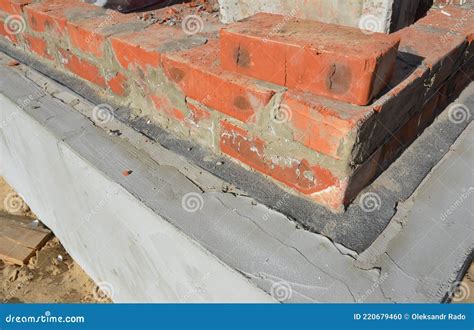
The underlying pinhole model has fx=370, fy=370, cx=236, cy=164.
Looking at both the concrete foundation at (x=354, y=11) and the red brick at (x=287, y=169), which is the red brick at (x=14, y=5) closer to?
the concrete foundation at (x=354, y=11)

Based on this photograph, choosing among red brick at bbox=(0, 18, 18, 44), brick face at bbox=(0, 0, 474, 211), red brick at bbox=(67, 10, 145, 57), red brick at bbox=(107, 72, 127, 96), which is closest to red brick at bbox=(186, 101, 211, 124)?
brick face at bbox=(0, 0, 474, 211)

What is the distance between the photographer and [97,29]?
1.99m

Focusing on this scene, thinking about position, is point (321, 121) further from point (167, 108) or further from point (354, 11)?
point (167, 108)

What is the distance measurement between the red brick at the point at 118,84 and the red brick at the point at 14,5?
1.00 metres

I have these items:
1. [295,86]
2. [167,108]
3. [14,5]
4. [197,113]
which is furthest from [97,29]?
[295,86]

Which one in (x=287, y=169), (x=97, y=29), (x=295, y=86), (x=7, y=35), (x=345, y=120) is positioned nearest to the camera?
(x=345, y=120)

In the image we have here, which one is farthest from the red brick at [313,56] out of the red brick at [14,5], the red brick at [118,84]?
the red brick at [14,5]

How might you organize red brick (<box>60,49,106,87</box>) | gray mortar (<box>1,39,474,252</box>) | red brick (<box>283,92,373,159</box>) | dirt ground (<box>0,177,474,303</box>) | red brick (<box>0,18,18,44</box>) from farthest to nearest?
dirt ground (<box>0,177,474,303</box>)
red brick (<box>0,18,18,44</box>)
red brick (<box>60,49,106,87</box>)
gray mortar (<box>1,39,474,252</box>)
red brick (<box>283,92,373,159</box>)

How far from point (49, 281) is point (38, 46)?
1.97 meters

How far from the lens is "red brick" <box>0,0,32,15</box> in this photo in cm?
246

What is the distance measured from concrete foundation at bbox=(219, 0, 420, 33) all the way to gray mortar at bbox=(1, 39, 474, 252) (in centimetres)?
56

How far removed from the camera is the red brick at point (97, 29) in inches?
77.3

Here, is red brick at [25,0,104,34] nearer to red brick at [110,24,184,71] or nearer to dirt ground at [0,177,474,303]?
red brick at [110,24,184,71]

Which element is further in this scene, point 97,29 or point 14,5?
point 14,5
